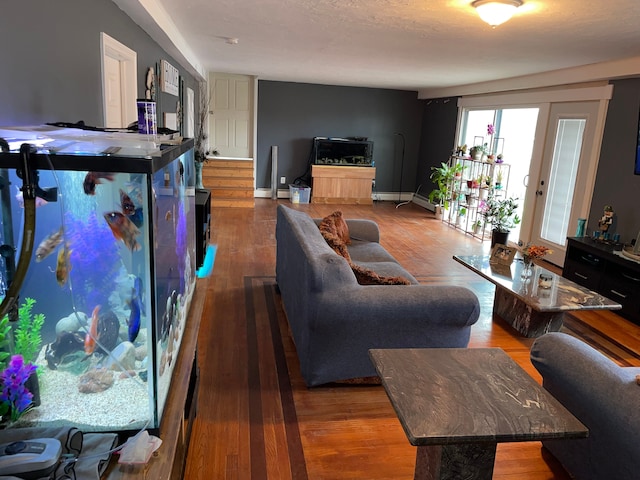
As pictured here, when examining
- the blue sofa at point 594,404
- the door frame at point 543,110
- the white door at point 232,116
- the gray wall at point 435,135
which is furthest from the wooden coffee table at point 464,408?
the white door at point 232,116

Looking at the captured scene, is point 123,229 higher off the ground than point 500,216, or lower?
higher

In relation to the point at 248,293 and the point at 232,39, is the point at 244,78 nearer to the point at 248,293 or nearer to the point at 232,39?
the point at 232,39

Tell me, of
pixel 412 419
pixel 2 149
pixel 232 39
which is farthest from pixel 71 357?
pixel 232 39

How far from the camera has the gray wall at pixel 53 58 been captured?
1525mm

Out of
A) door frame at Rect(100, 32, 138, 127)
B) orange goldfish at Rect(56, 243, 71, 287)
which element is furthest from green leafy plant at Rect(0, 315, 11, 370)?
door frame at Rect(100, 32, 138, 127)

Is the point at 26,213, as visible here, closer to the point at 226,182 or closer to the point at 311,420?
the point at 311,420

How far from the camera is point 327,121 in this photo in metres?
8.74

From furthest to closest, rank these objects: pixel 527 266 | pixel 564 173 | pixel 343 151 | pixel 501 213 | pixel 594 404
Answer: pixel 343 151
pixel 501 213
pixel 564 173
pixel 527 266
pixel 594 404

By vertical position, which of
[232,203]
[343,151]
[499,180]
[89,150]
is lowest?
[232,203]

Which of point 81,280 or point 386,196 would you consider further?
point 386,196

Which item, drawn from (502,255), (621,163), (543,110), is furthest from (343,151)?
(502,255)

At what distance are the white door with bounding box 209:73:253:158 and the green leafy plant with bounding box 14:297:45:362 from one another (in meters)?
7.71

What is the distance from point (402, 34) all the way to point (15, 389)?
3.36 meters

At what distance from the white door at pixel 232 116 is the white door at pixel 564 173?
16.5 ft
